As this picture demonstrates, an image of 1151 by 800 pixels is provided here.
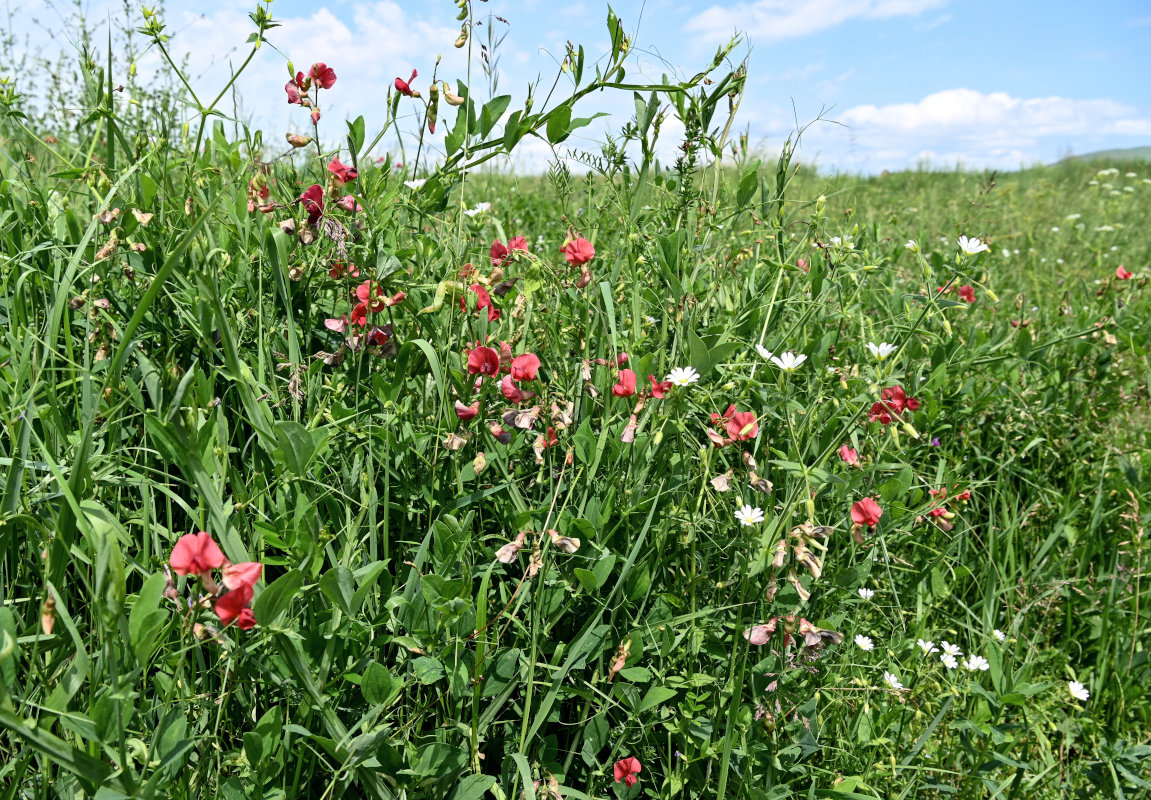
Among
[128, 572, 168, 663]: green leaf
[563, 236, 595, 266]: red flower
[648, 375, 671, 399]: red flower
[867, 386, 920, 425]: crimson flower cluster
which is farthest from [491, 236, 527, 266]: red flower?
[128, 572, 168, 663]: green leaf

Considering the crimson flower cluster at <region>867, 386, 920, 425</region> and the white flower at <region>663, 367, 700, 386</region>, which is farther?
the crimson flower cluster at <region>867, 386, 920, 425</region>

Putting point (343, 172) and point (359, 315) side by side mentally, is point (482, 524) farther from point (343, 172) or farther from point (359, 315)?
point (343, 172)

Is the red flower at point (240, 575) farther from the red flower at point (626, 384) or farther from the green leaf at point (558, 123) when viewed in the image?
the green leaf at point (558, 123)

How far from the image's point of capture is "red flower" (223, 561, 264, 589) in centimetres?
91

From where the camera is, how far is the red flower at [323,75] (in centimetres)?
168

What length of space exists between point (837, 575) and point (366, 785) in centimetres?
93

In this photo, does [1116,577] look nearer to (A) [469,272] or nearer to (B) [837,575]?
(B) [837,575]

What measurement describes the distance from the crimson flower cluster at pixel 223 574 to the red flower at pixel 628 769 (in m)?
0.69

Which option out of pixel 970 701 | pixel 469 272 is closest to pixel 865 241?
pixel 970 701

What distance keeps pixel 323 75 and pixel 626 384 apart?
0.99 m

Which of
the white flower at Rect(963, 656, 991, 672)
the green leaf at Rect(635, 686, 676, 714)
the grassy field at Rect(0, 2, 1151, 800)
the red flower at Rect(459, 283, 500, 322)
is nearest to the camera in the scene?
the grassy field at Rect(0, 2, 1151, 800)

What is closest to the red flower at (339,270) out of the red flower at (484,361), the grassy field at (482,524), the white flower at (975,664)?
the grassy field at (482,524)

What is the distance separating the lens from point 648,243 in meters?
1.80

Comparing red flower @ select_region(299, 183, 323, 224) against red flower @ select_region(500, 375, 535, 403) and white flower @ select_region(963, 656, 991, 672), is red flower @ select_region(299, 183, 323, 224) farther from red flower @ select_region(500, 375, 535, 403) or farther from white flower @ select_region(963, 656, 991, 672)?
white flower @ select_region(963, 656, 991, 672)
